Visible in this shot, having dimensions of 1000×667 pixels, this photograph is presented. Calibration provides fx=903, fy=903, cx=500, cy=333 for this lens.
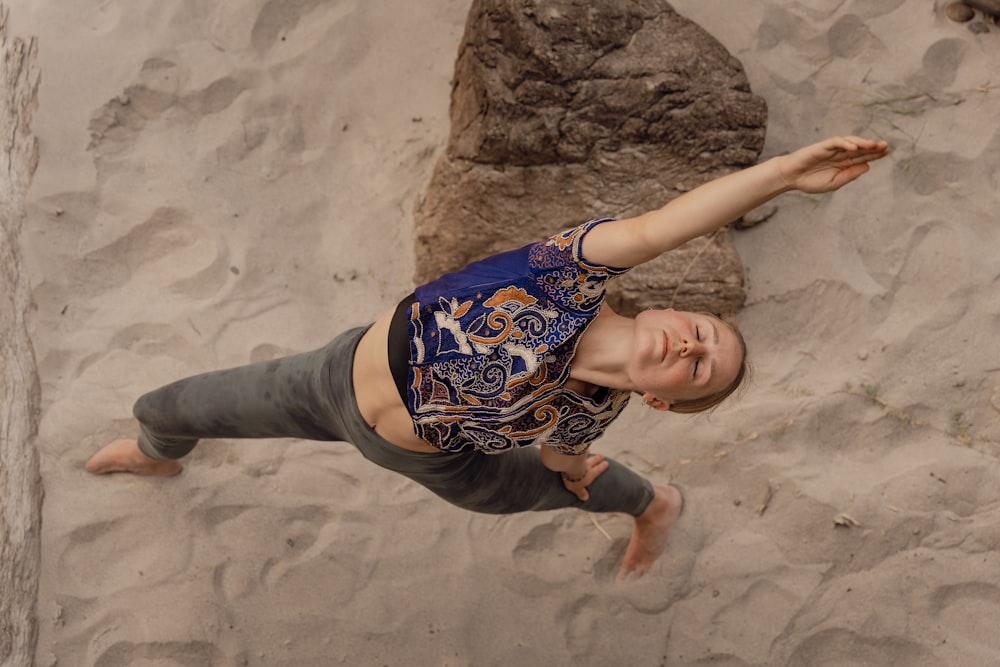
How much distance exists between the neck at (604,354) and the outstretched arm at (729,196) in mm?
194

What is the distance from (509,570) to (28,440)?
4.76 feet

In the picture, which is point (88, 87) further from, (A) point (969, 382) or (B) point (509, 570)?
(A) point (969, 382)

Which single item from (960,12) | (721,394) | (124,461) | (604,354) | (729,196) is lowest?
(124,461)

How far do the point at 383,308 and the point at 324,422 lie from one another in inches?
39.0

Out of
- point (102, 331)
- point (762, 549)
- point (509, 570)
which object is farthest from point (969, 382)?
point (102, 331)

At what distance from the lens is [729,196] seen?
159 cm

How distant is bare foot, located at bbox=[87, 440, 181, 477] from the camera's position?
267cm

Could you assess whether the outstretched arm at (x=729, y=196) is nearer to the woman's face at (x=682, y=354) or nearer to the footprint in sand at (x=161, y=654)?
the woman's face at (x=682, y=354)

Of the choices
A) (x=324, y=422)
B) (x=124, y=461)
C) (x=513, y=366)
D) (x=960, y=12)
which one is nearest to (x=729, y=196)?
(x=513, y=366)

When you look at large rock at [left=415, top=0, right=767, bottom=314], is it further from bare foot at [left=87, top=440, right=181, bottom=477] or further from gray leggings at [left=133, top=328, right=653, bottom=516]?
bare foot at [left=87, top=440, right=181, bottom=477]

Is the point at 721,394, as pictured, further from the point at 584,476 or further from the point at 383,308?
the point at 383,308

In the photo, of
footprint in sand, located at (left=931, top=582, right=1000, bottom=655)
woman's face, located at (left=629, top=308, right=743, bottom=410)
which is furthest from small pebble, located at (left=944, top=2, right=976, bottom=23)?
woman's face, located at (left=629, top=308, right=743, bottom=410)

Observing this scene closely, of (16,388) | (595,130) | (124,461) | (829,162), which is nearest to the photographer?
(829,162)

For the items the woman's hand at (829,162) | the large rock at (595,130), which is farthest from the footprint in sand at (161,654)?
the woman's hand at (829,162)
